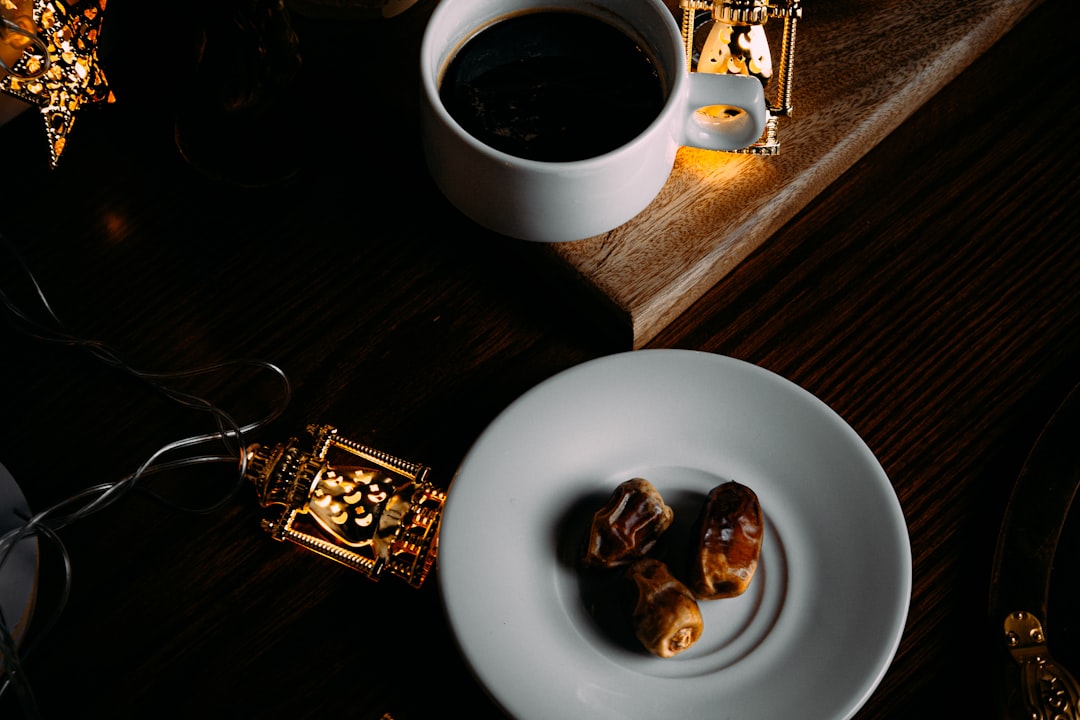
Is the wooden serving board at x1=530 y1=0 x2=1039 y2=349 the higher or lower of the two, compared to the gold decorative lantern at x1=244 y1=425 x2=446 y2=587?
higher

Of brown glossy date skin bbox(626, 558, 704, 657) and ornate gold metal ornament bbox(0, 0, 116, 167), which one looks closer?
brown glossy date skin bbox(626, 558, 704, 657)

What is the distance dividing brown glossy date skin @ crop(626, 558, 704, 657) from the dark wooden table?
0.33 ft

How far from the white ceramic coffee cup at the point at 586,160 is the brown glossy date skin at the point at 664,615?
20 centimetres

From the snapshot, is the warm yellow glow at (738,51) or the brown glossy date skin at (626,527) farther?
the warm yellow glow at (738,51)

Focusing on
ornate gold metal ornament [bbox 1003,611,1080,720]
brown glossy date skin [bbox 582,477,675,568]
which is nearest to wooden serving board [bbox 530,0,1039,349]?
brown glossy date skin [bbox 582,477,675,568]

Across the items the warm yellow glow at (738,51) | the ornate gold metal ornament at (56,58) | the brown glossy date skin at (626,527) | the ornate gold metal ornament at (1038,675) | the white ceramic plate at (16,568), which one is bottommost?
the ornate gold metal ornament at (1038,675)

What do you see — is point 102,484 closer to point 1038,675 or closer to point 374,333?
point 374,333

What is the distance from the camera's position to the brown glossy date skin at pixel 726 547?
446 mm

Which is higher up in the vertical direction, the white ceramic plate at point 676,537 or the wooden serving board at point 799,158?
the wooden serving board at point 799,158

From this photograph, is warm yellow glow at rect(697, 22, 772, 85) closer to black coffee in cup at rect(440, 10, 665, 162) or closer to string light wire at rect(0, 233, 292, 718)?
black coffee in cup at rect(440, 10, 665, 162)

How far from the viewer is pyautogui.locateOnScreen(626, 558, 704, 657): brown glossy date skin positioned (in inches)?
17.0

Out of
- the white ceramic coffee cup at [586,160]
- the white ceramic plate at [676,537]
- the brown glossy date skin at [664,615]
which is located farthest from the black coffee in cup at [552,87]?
the brown glossy date skin at [664,615]

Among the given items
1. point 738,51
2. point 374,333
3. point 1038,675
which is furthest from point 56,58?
point 1038,675

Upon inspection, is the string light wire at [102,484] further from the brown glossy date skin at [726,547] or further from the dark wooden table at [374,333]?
the brown glossy date skin at [726,547]
